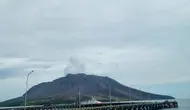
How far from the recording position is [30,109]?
334ft

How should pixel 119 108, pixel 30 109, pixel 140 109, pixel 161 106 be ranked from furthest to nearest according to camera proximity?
1. pixel 161 106
2. pixel 140 109
3. pixel 119 108
4. pixel 30 109

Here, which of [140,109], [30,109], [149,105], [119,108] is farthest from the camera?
[149,105]

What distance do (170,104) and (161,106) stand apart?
12789 millimetres

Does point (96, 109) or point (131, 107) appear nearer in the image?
point (96, 109)

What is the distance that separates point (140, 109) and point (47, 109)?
55604 millimetres

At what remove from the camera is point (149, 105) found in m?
160

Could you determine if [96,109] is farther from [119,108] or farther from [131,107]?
[131,107]

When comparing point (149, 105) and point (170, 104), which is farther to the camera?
point (170, 104)

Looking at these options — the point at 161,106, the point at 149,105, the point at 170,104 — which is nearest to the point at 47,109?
the point at 149,105

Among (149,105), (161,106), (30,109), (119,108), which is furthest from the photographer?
(161,106)

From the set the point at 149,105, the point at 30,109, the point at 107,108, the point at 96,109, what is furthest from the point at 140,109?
the point at 30,109

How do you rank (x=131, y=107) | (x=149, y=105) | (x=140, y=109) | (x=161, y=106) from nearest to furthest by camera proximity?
(x=131, y=107)
(x=140, y=109)
(x=149, y=105)
(x=161, y=106)

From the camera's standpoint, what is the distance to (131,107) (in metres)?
136

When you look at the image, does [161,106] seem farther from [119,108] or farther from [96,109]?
[96,109]
